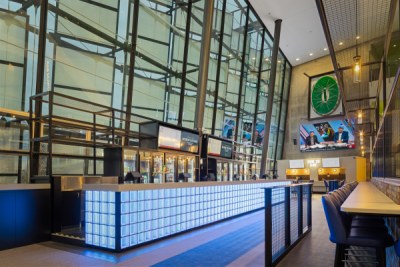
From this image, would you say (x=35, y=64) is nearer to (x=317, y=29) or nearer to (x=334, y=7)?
(x=334, y=7)

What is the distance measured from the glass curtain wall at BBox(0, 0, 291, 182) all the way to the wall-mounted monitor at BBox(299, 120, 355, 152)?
27.4 feet

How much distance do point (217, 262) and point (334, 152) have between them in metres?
17.3

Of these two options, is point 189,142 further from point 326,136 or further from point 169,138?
point 326,136

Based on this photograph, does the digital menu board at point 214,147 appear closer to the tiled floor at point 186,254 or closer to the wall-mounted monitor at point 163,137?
the wall-mounted monitor at point 163,137

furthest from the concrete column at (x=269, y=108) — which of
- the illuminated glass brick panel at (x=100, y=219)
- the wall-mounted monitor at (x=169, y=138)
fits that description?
the illuminated glass brick panel at (x=100, y=219)

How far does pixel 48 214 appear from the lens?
506 cm

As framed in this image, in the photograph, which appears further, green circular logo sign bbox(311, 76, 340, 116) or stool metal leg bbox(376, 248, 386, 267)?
green circular logo sign bbox(311, 76, 340, 116)

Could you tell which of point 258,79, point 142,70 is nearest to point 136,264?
point 142,70

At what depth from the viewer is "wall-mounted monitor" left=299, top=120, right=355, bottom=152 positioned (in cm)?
1864

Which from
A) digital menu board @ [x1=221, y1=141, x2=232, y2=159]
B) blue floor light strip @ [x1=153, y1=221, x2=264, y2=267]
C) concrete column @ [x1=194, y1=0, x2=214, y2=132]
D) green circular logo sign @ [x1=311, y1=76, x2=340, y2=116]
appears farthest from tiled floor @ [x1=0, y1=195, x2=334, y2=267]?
green circular logo sign @ [x1=311, y1=76, x2=340, y2=116]

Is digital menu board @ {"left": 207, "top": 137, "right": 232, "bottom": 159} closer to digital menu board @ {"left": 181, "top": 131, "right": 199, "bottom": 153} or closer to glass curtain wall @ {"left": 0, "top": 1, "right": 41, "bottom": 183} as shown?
digital menu board @ {"left": 181, "top": 131, "right": 199, "bottom": 153}

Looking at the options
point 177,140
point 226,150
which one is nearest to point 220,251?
point 177,140

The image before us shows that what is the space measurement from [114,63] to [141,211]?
4.77 meters

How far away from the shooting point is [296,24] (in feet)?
48.4
